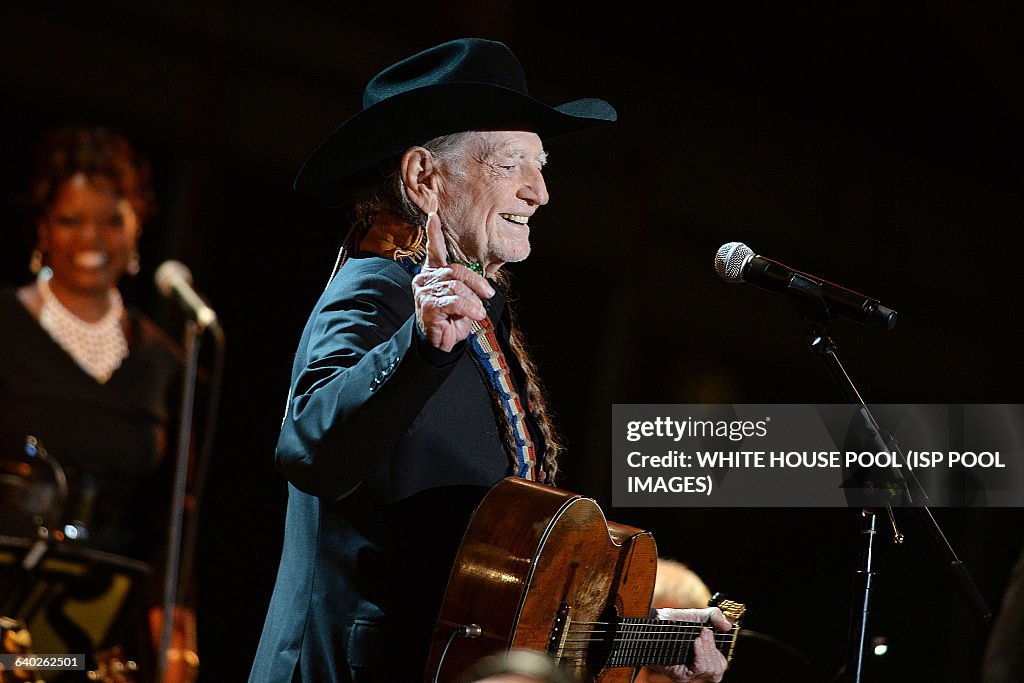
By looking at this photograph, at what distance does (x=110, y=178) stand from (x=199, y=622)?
1.51m

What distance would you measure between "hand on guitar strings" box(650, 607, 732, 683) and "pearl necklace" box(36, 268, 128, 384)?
6.15 ft

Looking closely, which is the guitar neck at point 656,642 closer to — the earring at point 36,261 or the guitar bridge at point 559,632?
the guitar bridge at point 559,632

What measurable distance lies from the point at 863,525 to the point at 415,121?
118cm

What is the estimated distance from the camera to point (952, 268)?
19.9 ft

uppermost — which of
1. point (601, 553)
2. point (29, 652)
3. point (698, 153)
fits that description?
point (698, 153)

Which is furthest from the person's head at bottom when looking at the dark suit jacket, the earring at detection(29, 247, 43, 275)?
the earring at detection(29, 247, 43, 275)

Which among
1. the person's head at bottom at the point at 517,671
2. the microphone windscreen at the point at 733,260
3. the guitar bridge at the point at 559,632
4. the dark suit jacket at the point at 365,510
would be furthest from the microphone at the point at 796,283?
the person's head at bottom at the point at 517,671

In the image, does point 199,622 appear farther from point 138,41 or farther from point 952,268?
point 952,268

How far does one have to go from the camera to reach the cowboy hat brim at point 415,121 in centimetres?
211

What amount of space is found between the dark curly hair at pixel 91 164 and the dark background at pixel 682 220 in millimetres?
73

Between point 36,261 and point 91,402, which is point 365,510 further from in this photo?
point 36,261

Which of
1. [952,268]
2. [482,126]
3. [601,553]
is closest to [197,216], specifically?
[482,126]

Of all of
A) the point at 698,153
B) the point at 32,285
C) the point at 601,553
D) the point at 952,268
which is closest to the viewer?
the point at 601,553

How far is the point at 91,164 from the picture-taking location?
3.37 m
